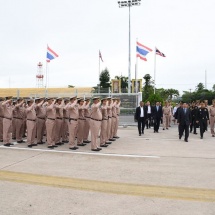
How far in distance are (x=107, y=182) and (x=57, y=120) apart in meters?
4.87

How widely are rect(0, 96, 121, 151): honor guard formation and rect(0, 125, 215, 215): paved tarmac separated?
0.77 metres

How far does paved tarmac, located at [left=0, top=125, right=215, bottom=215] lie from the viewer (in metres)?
4.37

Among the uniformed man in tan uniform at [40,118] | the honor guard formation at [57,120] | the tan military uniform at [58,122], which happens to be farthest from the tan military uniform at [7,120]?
the tan military uniform at [58,122]

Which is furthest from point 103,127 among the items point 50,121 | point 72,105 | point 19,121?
point 19,121

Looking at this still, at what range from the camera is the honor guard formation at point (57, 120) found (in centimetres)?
923

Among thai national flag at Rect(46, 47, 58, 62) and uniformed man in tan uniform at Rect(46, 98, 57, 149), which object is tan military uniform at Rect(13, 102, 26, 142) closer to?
uniformed man in tan uniform at Rect(46, 98, 57, 149)

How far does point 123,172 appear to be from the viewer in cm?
634

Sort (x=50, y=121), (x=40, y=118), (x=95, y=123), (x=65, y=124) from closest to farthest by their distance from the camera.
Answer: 1. (x=95, y=123)
2. (x=50, y=121)
3. (x=40, y=118)
4. (x=65, y=124)

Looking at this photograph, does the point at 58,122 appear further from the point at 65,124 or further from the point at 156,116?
the point at 156,116

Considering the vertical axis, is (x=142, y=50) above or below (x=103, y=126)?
above

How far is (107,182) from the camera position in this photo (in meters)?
5.60

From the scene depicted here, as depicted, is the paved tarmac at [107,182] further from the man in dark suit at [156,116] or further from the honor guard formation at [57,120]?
the man in dark suit at [156,116]

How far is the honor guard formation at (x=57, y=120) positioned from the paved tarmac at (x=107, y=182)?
30.4 inches

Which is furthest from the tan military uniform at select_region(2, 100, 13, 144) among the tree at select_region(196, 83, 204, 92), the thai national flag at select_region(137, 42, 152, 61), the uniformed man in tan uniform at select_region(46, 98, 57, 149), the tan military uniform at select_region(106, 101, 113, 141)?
the tree at select_region(196, 83, 204, 92)
